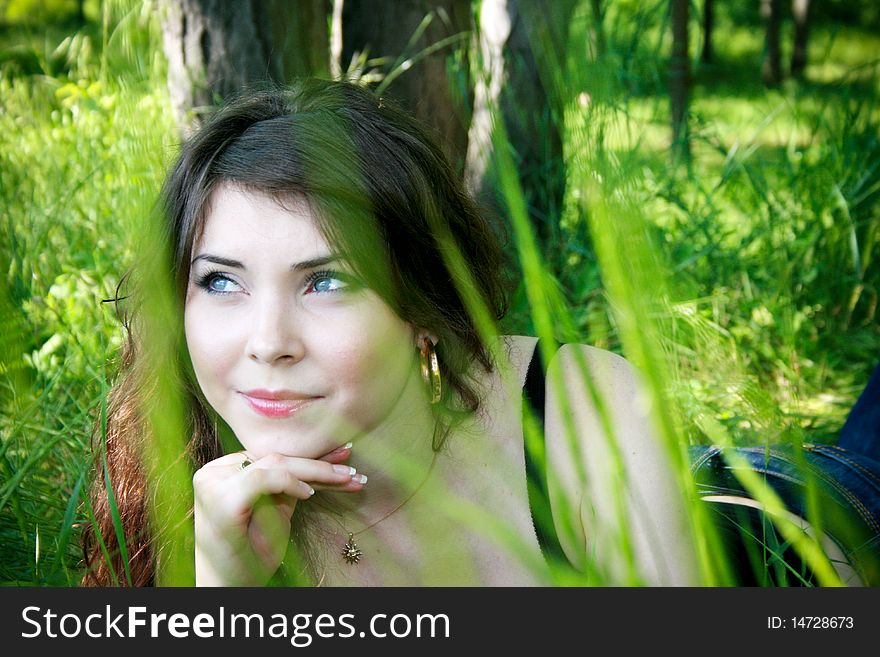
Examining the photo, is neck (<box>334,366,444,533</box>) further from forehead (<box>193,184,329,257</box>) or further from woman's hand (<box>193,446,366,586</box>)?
forehead (<box>193,184,329,257</box>)

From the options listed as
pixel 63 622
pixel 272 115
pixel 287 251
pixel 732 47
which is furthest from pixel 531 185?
pixel 732 47

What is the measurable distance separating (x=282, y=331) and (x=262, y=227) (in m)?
0.17

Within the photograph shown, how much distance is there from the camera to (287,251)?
4.68 feet

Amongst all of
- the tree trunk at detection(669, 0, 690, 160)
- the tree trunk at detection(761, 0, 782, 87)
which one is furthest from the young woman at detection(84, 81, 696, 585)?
the tree trunk at detection(761, 0, 782, 87)

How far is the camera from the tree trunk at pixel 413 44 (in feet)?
11.1

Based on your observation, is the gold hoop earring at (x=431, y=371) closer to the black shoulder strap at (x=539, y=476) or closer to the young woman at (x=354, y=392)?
the young woman at (x=354, y=392)

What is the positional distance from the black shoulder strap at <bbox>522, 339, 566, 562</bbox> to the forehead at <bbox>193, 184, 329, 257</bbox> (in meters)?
0.45

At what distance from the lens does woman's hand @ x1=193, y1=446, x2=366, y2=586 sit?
139cm

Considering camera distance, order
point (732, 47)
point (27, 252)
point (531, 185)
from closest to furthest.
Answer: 1. point (27, 252)
2. point (531, 185)
3. point (732, 47)

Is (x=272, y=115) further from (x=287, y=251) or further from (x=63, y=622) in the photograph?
(x=63, y=622)

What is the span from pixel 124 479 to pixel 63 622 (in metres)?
0.70

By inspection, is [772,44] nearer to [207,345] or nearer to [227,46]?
[227,46]

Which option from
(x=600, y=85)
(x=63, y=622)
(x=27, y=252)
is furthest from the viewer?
(x=27, y=252)

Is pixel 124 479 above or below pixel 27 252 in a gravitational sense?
below
